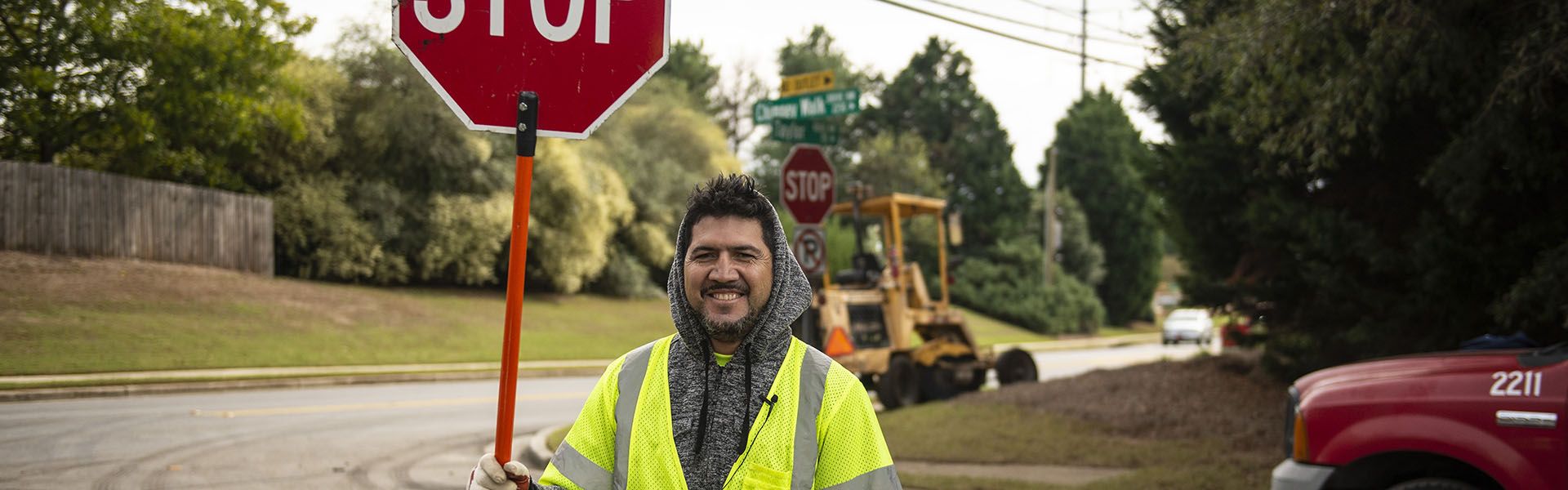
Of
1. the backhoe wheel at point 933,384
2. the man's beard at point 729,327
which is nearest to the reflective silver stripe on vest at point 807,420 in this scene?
the man's beard at point 729,327

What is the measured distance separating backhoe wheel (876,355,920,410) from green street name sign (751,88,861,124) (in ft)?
11.6

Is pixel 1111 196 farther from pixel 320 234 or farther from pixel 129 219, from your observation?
pixel 129 219

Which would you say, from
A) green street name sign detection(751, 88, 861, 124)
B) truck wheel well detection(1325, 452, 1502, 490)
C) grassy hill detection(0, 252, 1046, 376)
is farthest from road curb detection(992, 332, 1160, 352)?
truck wheel well detection(1325, 452, 1502, 490)

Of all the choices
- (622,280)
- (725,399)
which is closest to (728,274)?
(725,399)

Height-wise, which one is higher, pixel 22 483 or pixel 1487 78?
pixel 1487 78

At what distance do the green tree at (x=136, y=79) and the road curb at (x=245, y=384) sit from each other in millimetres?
5702

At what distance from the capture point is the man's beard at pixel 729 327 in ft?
8.36

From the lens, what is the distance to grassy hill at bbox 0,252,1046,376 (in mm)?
15797

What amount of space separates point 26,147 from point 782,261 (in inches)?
844

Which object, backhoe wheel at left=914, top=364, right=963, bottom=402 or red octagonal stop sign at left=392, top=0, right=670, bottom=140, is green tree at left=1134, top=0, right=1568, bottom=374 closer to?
backhoe wheel at left=914, top=364, right=963, bottom=402

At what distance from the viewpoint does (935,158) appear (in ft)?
185

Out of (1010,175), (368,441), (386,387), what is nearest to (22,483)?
(368,441)

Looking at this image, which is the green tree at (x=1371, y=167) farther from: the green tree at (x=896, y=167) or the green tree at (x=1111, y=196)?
the green tree at (x=1111, y=196)

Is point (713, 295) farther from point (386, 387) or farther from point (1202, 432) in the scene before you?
point (386, 387)
